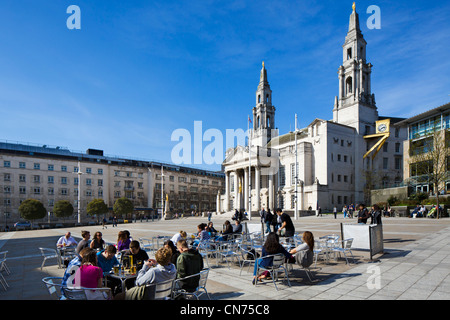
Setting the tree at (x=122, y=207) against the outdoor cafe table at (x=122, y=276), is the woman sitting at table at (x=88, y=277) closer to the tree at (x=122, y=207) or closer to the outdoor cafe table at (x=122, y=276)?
the outdoor cafe table at (x=122, y=276)

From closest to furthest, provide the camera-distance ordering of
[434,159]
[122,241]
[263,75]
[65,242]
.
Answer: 1. [122,241]
2. [65,242]
3. [434,159]
4. [263,75]

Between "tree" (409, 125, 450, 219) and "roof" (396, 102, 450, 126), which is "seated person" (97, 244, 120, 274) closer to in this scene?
"tree" (409, 125, 450, 219)

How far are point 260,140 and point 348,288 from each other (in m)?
78.1

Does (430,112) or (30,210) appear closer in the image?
(430,112)

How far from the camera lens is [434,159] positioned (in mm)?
35469

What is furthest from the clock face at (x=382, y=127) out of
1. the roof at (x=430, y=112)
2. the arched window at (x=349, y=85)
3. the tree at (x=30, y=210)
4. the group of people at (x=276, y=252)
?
the tree at (x=30, y=210)

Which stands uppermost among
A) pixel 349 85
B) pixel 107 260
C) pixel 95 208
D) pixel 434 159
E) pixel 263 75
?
pixel 263 75

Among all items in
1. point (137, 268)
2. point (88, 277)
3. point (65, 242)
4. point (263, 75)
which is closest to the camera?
point (88, 277)

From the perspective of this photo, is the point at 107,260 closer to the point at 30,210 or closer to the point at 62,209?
the point at 30,210

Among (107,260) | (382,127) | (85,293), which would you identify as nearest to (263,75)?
(382,127)

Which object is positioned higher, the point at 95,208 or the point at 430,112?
the point at 430,112

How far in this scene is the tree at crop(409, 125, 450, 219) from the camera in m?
35.2
